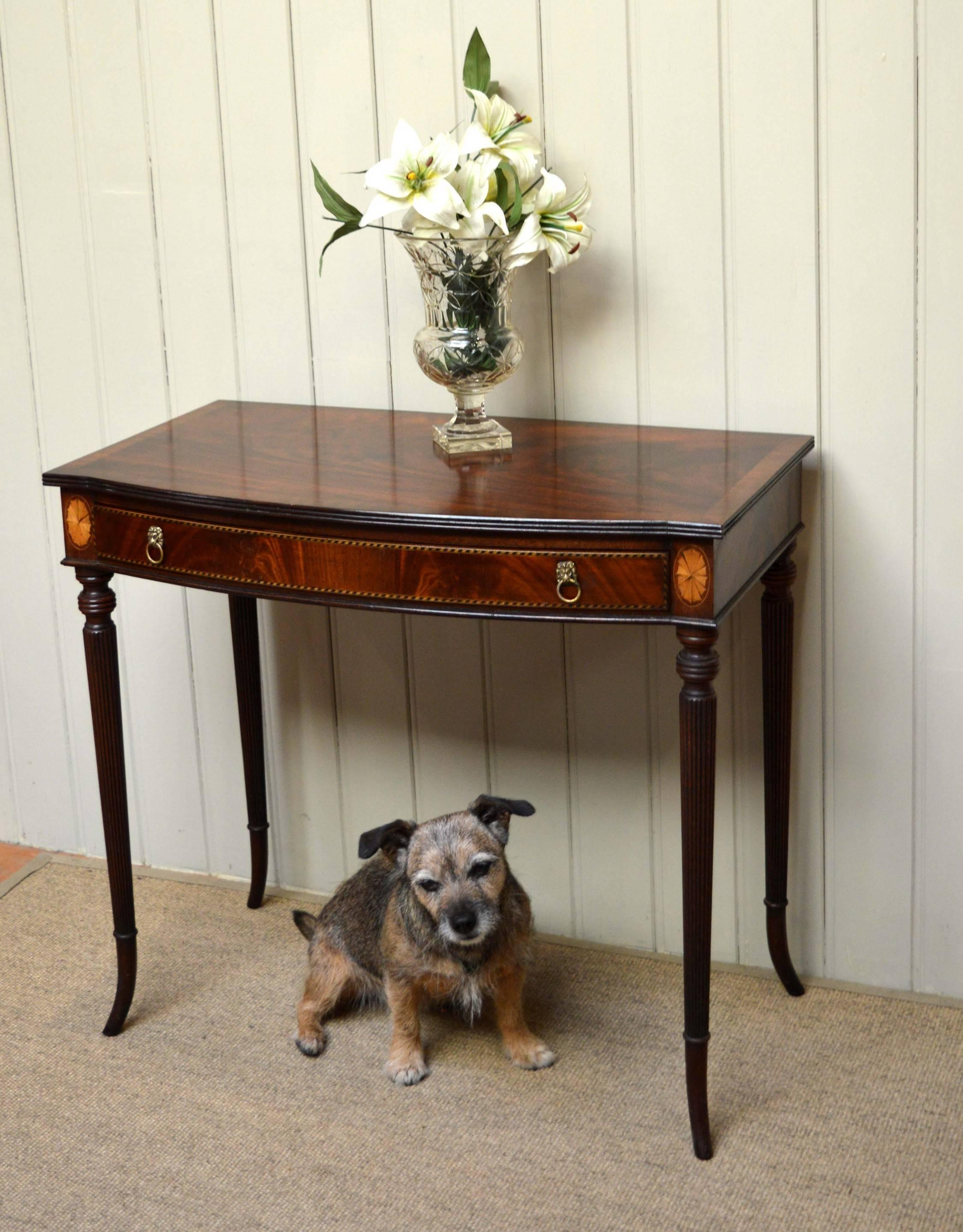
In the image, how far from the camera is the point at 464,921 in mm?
2057

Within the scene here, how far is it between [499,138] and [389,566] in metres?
0.63

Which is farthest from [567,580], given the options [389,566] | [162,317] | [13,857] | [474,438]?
[13,857]

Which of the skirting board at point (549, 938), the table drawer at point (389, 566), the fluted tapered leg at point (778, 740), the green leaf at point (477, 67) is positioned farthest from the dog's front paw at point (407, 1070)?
the green leaf at point (477, 67)

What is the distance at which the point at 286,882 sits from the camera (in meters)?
2.78

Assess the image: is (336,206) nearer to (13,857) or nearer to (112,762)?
(112,762)

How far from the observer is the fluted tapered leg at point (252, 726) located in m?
2.59

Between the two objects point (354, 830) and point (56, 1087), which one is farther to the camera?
point (354, 830)

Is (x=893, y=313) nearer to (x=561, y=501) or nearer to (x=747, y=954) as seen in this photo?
(x=561, y=501)

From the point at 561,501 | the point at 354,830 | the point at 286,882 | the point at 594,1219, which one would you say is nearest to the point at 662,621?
the point at 561,501

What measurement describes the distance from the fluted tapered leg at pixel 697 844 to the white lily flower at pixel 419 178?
665 mm

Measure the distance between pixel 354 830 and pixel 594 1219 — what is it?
3.19 feet

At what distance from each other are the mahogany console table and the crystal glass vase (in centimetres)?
7

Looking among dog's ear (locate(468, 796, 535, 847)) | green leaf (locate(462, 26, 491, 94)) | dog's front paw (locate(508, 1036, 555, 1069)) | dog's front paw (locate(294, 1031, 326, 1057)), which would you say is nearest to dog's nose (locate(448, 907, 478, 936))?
dog's ear (locate(468, 796, 535, 847))

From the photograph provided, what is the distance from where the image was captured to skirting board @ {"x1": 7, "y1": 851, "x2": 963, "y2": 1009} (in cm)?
234
